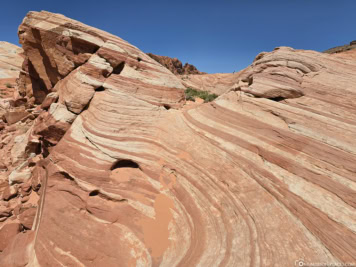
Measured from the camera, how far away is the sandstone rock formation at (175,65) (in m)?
59.4

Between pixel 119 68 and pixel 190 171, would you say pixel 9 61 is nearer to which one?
pixel 119 68

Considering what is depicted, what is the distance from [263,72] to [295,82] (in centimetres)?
140

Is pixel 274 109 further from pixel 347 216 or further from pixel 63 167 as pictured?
pixel 63 167

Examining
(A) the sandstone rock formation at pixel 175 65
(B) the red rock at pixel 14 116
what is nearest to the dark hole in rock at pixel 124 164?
(B) the red rock at pixel 14 116

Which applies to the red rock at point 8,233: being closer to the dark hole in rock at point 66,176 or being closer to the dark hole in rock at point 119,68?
the dark hole in rock at point 66,176

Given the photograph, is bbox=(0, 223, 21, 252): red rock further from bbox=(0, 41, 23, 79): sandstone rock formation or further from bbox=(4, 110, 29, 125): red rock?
bbox=(0, 41, 23, 79): sandstone rock formation

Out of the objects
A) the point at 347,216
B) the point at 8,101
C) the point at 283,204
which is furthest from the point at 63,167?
the point at 8,101

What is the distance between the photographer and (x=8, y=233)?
5469 millimetres

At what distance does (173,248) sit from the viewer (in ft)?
13.1

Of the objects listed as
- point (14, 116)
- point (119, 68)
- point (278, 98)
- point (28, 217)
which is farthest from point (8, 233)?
point (278, 98)

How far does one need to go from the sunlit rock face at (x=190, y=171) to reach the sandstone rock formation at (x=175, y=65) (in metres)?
53.8

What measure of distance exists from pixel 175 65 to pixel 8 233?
67802 mm

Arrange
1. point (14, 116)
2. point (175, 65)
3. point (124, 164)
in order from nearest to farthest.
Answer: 1. point (124, 164)
2. point (14, 116)
3. point (175, 65)

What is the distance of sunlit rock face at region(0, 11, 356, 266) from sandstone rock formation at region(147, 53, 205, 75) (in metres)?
53.8
